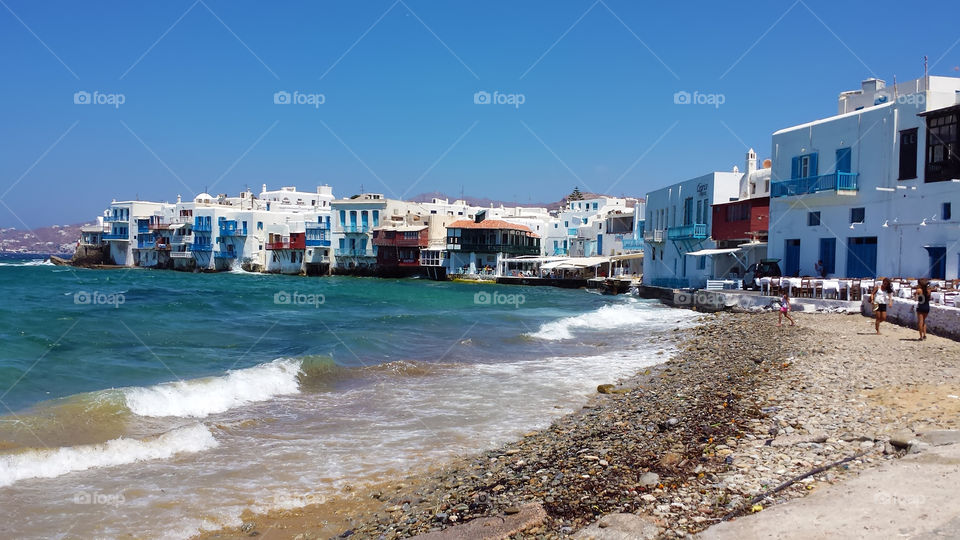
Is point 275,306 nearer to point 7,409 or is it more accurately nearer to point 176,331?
point 176,331

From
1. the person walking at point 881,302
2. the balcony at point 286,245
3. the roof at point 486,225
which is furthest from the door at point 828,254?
the balcony at point 286,245

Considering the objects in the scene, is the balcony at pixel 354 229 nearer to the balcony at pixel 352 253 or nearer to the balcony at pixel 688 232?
the balcony at pixel 352 253

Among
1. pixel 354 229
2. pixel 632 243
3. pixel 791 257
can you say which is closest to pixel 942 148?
pixel 791 257

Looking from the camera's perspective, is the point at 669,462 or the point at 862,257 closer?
the point at 669,462

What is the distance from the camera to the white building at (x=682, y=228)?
120 feet

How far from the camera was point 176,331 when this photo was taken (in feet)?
73.9

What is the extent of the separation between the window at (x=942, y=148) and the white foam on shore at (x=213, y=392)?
2067cm

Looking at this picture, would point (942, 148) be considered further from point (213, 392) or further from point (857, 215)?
point (213, 392)

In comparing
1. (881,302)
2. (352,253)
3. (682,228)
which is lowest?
(881,302)

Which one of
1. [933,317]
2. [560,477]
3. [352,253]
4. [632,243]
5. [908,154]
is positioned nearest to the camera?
[560,477]

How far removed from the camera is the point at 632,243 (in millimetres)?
57344

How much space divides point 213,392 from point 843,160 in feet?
78.2

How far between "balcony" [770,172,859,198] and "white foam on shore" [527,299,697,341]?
21.4 feet

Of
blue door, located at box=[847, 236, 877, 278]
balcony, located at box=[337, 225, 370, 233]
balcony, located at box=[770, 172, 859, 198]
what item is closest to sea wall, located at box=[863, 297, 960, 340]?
blue door, located at box=[847, 236, 877, 278]
